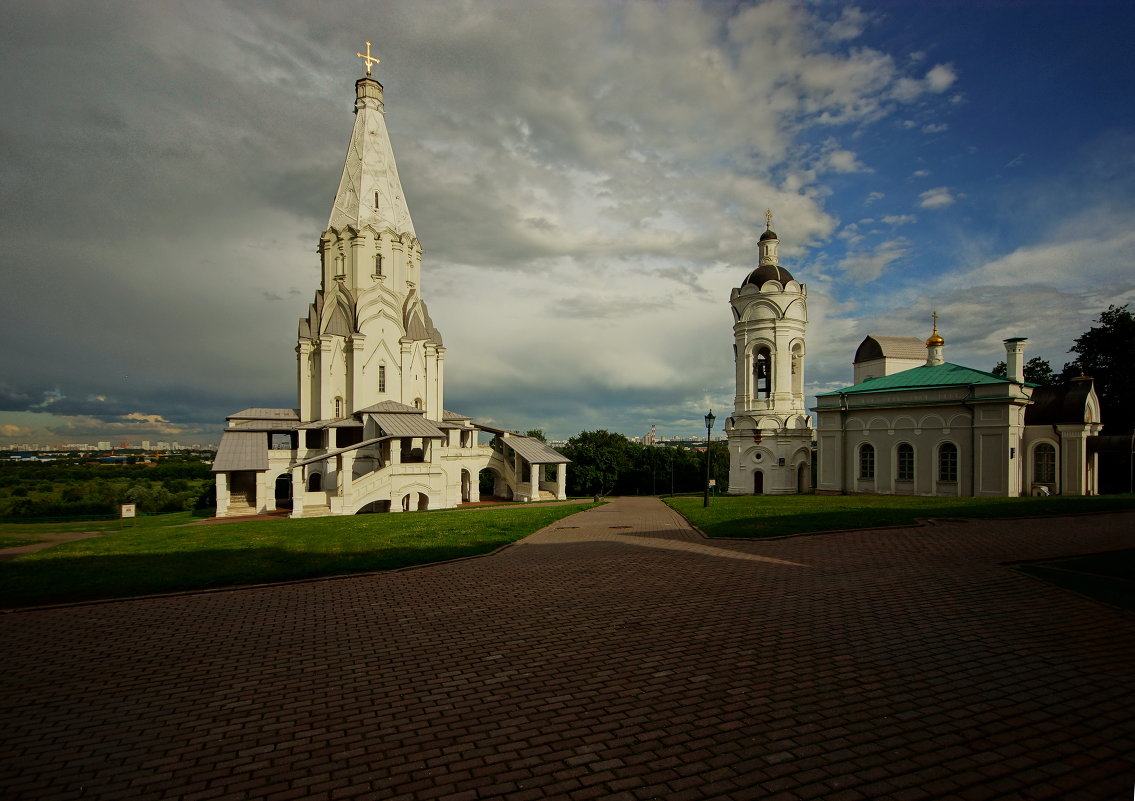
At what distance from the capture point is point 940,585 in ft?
29.7

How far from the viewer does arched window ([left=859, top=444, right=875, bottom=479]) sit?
31484 millimetres

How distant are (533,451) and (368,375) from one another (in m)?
11.4

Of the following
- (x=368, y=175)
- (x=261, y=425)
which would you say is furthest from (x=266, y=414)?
(x=368, y=175)

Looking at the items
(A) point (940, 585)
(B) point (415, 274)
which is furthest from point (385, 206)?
(A) point (940, 585)

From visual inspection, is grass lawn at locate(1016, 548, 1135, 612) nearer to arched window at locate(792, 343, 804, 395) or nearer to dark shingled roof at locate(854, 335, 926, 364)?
arched window at locate(792, 343, 804, 395)

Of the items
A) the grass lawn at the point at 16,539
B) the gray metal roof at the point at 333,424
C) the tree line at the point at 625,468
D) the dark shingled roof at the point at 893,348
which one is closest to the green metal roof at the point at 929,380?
the dark shingled roof at the point at 893,348

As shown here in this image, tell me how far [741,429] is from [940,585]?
2992cm

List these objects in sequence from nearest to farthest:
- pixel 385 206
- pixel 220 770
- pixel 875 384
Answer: pixel 220 770
pixel 875 384
pixel 385 206

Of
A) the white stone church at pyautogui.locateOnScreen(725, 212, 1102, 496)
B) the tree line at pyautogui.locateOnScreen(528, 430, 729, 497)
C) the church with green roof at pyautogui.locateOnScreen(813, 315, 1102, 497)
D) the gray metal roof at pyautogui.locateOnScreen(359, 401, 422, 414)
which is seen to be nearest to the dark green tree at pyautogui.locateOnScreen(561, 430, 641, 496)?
the tree line at pyautogui.locateOnScreen(528, 430, 729, 497)

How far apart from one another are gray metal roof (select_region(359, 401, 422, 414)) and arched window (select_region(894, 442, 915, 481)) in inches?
1055

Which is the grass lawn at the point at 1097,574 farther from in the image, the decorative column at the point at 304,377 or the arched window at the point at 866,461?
the decorative column at the point at 304,377

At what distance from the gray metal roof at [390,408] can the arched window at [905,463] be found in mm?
26808

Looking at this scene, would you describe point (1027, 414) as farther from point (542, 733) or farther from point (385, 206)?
point (385, 206)

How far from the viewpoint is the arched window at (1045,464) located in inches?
1048
